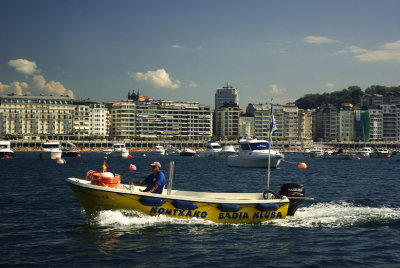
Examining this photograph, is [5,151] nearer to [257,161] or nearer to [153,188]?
[257,161]

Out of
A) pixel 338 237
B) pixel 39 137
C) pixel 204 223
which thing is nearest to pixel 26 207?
pixel 204 223

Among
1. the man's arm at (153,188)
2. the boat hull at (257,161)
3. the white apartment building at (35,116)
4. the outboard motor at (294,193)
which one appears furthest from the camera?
the white apartment building at (35,116)

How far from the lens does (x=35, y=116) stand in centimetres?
19462

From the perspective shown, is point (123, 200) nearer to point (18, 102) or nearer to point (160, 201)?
point (160, 201)

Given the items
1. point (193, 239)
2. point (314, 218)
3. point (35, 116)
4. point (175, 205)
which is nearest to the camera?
point (193, 239)

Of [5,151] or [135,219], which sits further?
[5,151]

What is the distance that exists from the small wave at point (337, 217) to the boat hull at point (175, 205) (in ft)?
3.16

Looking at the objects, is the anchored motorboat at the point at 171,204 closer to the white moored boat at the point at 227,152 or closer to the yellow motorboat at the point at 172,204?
the yellow motorboat at the point at 172,204

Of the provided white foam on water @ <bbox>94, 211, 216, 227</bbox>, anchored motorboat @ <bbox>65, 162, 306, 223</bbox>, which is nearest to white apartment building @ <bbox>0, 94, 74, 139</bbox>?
anchored motorboat @ <bbox>65, 162, 306, 223</bbox>

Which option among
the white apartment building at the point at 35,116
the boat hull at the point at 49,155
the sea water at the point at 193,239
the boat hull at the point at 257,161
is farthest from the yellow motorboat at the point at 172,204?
the white apartment building at the point at 35,116

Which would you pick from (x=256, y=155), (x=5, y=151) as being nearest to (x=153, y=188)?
(x=256, y=155)

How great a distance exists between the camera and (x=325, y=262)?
48.1 ft

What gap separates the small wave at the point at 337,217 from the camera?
1997cm

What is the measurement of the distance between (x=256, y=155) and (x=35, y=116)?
151599 mm
